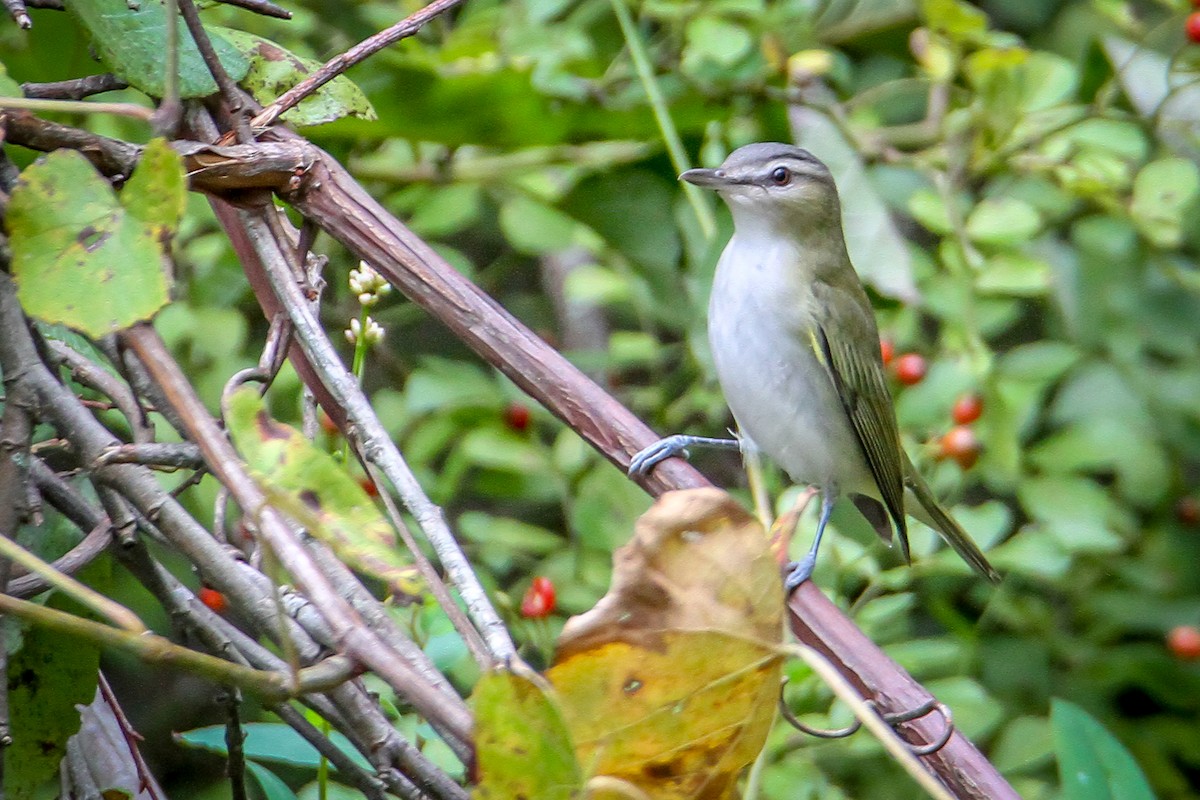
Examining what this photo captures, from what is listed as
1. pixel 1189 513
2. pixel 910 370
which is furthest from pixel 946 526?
pixel 1189 513

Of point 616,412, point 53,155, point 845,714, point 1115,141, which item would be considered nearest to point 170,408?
point 53,155

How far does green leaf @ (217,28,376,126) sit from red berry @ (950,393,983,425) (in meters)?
2.01

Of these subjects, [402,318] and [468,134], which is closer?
[468,134]

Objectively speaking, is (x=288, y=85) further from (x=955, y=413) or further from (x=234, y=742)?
(x=955, y=413)

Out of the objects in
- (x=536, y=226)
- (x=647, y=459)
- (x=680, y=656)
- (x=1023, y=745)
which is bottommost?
(x=1023, y=745)

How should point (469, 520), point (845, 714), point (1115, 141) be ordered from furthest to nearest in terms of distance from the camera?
point (1115, 141) → point (469, 520) → point (845, 714)

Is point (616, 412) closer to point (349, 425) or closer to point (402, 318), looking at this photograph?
point (349, 425)

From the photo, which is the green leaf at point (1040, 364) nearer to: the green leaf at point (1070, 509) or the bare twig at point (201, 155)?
the green leaf at point (1070, 509)

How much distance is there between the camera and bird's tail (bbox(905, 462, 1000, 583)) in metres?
3.04

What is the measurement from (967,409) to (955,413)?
0.04 metres

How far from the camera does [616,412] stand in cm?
140

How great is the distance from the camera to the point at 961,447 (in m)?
3.07

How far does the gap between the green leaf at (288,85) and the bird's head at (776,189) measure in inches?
48.1

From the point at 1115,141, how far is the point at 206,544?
278cm
